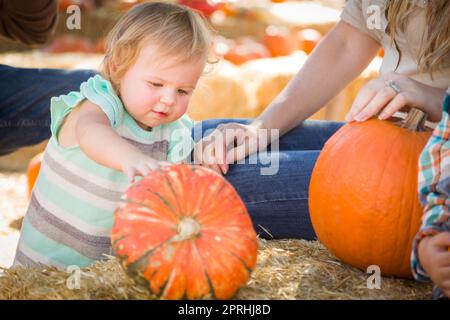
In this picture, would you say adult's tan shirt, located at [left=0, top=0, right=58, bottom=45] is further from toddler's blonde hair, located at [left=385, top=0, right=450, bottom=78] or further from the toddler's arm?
toddler's blonde hair, located at [left=385, top=0, right=450, bottom=78]

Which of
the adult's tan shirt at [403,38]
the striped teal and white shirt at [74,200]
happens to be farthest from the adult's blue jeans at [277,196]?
the adult's tan shirt at [403,38]

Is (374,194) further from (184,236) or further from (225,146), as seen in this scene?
(225,146)

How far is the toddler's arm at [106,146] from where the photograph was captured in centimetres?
146

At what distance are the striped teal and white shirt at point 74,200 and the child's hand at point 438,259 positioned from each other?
1053 millimetres

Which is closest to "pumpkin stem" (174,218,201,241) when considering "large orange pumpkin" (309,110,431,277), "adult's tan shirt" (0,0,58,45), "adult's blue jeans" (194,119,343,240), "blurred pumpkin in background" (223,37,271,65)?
"large orange pumpkin" (309,110,431,277)

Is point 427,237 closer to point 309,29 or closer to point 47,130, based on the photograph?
point 47,130

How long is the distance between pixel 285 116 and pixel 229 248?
1.14 metres

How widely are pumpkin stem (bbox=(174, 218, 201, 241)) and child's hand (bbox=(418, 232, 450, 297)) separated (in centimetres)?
50

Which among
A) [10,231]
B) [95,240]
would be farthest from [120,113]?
[10,231]

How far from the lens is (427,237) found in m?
1.35

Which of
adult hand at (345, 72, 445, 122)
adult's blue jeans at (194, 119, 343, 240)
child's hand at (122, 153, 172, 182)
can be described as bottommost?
adult's blue jeans at (194, 119, 343, 240)

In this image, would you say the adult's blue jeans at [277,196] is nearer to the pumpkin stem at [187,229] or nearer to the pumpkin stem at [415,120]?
the pumpkin stem at [415,120]

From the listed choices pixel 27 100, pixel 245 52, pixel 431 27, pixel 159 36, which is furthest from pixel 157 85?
pixel 245 52

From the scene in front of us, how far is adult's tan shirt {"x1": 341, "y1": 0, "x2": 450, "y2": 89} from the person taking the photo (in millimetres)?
1919
